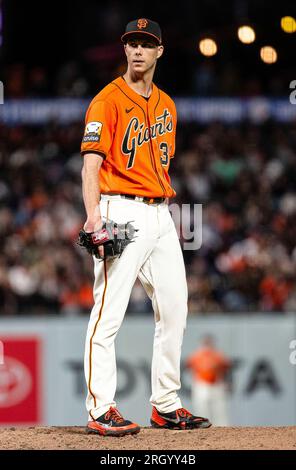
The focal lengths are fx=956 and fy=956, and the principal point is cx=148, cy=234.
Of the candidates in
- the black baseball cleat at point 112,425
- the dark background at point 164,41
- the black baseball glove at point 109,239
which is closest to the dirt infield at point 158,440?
the black baseball cleat at point 112,425

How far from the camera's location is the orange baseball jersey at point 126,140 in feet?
15.8

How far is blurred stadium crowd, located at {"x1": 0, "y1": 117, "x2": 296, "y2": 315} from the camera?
1106cm

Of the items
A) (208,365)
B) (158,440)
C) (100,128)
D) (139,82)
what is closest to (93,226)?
(100,128)

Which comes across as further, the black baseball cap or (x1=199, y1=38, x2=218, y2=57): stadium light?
(x1=199, y1=38, x2=218, y2=57): stadium light

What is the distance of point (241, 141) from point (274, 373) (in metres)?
4.35

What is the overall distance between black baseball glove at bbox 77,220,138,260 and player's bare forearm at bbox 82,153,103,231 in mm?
43

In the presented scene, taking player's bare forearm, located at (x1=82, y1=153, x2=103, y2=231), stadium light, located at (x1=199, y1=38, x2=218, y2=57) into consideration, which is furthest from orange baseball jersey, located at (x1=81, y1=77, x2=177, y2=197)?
stadium light, located at (x1=199, y1=38, x2=218, y2=57)

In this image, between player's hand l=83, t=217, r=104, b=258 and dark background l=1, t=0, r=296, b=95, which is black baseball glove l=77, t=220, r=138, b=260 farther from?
dark background l=1, t=0, r=296, b=95

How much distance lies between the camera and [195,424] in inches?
204

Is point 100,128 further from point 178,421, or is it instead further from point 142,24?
point 178,421

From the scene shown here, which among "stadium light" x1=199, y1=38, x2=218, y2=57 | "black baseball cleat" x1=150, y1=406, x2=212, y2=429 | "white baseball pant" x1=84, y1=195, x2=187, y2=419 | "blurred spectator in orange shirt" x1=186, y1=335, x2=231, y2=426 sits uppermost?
"stadium light" x1=199, y1=38, x2=218, y2=57

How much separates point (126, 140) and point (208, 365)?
6199mm

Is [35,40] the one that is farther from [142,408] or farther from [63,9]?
[142,408]
